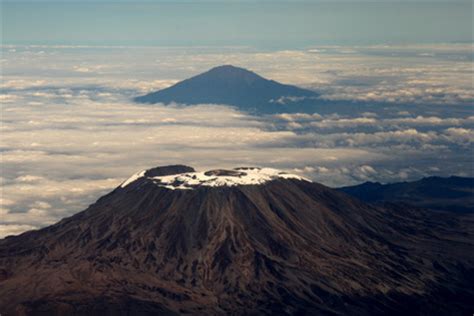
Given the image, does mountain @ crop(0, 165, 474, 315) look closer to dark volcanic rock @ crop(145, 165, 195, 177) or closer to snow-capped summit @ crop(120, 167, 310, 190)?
snow-capped summit @ crop(120, 167, 310, 190)

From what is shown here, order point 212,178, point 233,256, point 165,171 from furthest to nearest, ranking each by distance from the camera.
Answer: point 165,171 → point 212,178 → point 233,256

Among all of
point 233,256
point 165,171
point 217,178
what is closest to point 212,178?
point 217,178

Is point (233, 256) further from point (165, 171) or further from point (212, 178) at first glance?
point (165, 171)

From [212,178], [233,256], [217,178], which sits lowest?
[233,256]

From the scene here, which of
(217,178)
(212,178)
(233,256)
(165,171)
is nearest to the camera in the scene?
(233,256)

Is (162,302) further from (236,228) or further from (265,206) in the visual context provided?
(265,206)

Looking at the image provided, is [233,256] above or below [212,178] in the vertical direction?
below

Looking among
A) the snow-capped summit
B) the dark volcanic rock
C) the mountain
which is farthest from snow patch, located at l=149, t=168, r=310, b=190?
the dark volcanic rock

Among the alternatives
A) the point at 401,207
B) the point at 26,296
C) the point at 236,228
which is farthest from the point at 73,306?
the point at 401,207
